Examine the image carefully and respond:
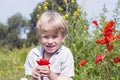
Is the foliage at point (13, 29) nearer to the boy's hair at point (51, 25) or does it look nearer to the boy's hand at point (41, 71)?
the boy's hair at point (51, 25)

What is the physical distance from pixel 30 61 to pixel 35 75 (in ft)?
1.20

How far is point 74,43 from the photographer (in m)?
6.14

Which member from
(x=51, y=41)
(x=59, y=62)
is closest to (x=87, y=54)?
(x=59, y=62)

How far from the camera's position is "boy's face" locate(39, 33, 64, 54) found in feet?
11.7

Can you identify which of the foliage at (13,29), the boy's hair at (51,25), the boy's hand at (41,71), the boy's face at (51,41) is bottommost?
the boy's hand at (41,71)

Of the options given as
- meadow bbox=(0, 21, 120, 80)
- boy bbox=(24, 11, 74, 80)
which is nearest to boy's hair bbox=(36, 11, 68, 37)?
boy bbox=(24, 11, 74, 80)

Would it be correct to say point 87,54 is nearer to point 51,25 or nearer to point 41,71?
point 51,25

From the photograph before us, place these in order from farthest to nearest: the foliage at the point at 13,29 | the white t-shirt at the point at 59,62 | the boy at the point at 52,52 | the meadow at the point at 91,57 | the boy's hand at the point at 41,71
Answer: the foliage at the point at 13,29
the meadow at the point at 91,57
the white t-shirt at the point at 59,62
the boy at the point at 52,52
the boy's hand at the point at 41,71

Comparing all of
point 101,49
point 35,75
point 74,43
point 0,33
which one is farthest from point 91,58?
point 0,33

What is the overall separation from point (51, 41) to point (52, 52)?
0.47 feet

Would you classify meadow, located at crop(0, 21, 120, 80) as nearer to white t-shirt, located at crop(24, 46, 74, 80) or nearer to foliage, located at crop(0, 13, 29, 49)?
white t-shirt, located at crop(24, 46, 74, 80)

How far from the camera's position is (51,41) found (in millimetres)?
3551

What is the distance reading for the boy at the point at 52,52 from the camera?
3484 millimetres

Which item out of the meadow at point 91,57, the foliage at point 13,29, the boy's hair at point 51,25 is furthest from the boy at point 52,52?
the foliage at point 13,29
